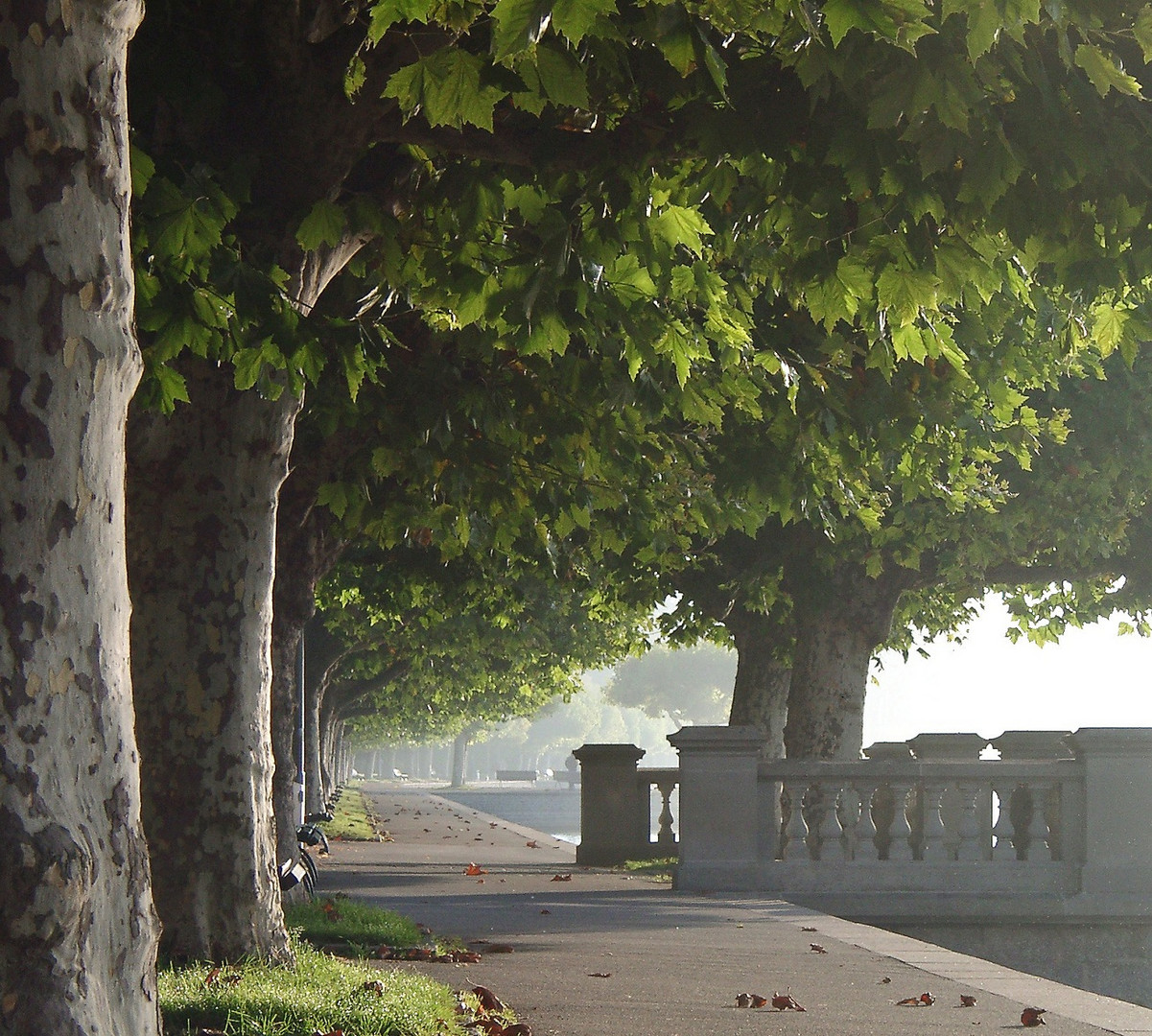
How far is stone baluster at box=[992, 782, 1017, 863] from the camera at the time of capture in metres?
14.3

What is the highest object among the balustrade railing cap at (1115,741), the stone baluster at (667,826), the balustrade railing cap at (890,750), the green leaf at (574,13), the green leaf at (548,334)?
the green leaf at (574,13)

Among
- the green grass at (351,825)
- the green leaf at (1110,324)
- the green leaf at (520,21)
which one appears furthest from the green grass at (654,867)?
the green leaf at (520,21)

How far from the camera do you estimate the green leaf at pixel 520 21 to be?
3705 mm

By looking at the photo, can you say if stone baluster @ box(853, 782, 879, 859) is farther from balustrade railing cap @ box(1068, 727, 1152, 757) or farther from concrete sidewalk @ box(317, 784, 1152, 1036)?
balustrade railing cap @ box(1068, 727, 1152, 757)

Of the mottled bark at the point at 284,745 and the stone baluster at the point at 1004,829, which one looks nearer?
the mottled bark at the point at 284,745

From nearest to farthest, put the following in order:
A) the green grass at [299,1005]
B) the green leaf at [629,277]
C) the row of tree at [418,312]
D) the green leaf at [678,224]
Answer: the row of tree at [418,312] < the green grass at [299,1005] < the green leaf at [678,224] < the green leaf at [629,277]

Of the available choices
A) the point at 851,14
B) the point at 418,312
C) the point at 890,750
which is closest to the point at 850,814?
the point at 890,750

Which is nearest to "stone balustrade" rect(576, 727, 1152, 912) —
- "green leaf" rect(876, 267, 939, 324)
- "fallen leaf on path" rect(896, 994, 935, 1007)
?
"fallen leaf on path" rect(896, 994, 935, 1007)

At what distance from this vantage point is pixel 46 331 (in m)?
3.56

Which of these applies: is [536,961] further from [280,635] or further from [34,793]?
[34,793]

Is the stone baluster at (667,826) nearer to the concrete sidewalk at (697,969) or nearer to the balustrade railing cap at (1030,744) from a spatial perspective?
the concrete sidewalk at (697,969)

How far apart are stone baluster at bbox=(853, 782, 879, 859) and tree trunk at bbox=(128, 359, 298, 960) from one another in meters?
8.05

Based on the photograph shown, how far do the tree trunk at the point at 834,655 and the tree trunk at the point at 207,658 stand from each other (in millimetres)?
10546

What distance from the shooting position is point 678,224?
→ 23.4ft
